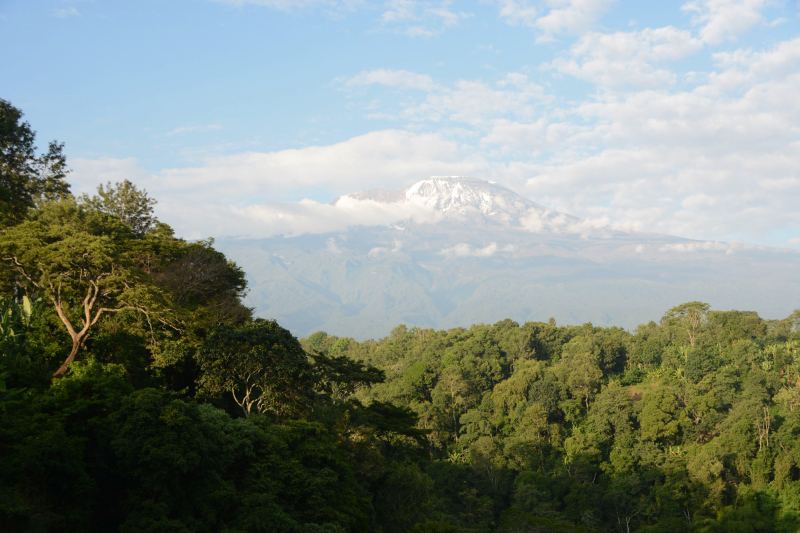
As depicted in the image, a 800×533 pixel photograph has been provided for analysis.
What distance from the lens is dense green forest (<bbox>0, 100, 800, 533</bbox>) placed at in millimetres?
13734

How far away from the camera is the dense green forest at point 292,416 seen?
1373 cm

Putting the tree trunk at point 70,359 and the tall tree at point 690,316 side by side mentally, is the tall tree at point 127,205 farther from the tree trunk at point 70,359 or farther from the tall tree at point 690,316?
the tall tree at point 690,316

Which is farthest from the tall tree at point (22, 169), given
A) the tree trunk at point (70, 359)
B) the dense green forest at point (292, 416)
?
the tree trunk at point (70, 359)

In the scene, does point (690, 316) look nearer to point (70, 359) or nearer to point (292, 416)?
point (292, 416)

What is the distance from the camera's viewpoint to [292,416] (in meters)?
21.5

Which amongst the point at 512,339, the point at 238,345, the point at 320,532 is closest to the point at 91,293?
the point at 238,345

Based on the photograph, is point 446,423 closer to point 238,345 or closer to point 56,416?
point 238,345

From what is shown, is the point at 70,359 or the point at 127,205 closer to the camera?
the point at 70,359

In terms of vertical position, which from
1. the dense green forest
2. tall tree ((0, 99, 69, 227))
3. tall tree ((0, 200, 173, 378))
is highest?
tall tree ((0, 99, 69, 227))

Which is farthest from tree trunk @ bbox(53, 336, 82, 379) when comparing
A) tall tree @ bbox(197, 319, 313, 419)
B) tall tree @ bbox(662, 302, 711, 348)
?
tall tree @ bbox(662, 302, 711, 348)

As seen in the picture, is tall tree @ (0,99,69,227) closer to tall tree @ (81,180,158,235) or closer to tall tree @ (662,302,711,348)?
tall tree @ (81,180,158,235)

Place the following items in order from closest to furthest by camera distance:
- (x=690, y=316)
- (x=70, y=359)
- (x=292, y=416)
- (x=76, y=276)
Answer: (x=70, y=359) < (x=76, y=276) < (x=292, y=416) < (x=690, y=316)

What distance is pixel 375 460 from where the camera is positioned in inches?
906

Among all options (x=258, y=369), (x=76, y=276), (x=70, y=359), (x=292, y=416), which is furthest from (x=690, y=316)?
(x=70, y=359)
